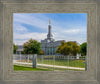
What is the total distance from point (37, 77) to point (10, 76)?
1.10 ft

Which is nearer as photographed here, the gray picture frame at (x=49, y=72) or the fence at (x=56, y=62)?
the gray picture frame at (x=49, y=72)

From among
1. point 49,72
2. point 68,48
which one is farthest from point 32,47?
point 49,72

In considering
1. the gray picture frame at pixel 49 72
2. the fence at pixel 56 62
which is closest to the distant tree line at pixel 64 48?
the fence at pixel 56 62

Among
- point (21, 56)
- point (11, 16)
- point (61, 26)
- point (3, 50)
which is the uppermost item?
point (61, 26)

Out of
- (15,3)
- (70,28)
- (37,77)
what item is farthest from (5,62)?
(70,28)

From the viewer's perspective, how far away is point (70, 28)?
3734 millimetres

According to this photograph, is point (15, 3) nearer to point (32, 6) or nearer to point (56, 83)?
point (32, 6)

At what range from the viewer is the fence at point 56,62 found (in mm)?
3767

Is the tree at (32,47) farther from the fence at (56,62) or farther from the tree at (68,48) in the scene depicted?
the tree at (68,48)

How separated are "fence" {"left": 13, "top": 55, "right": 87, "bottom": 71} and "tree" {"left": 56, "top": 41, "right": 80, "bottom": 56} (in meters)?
0.28

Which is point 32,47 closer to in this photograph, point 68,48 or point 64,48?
point 64,48

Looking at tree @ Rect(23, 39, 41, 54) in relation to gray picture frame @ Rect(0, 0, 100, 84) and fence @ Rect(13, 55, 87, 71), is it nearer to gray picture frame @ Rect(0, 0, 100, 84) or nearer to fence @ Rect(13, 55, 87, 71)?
fence @ Rect(13, 55, 87, 71)

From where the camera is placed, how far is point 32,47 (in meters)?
5.50

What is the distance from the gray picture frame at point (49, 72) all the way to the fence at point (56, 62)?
2013 mm
